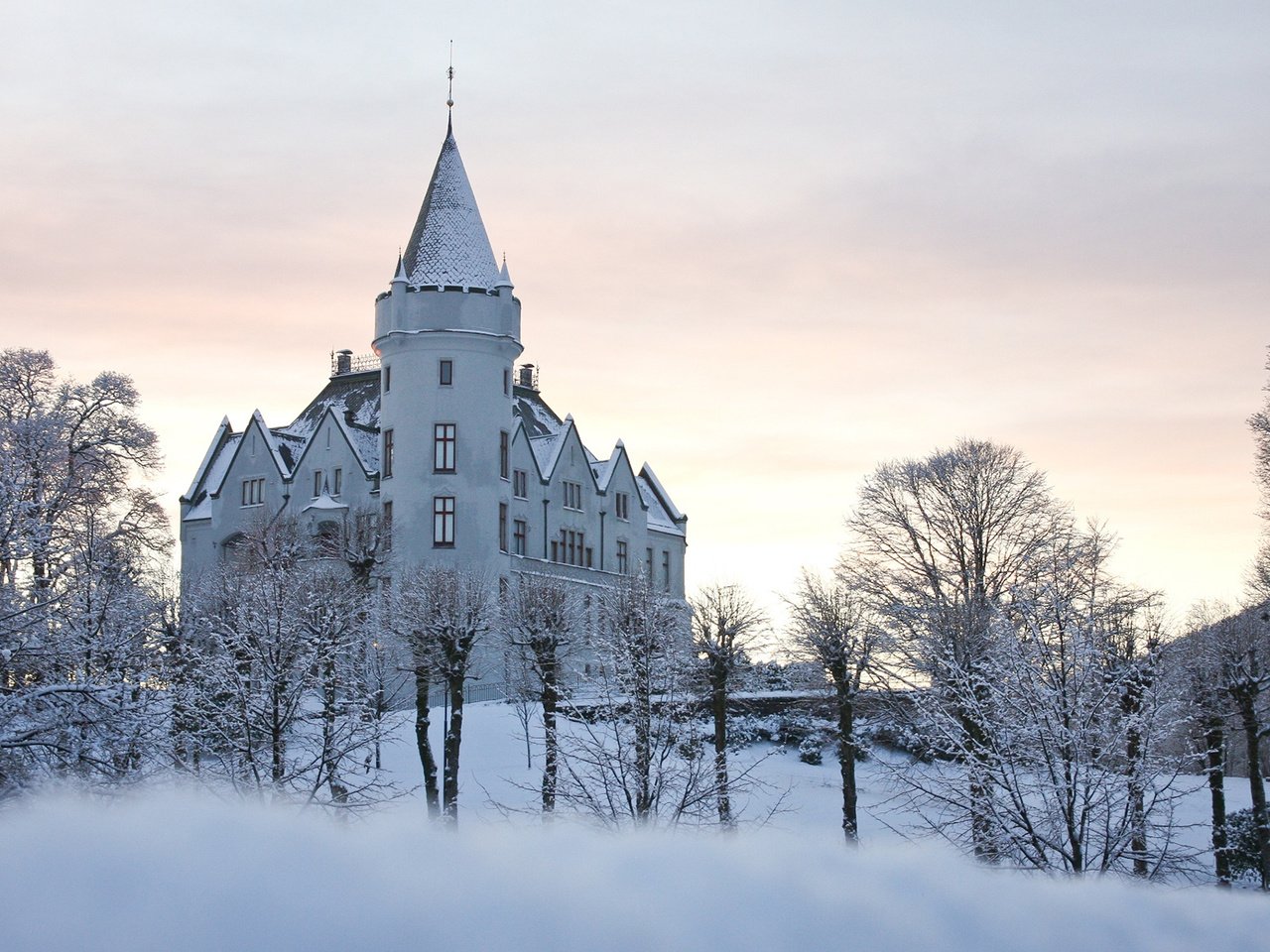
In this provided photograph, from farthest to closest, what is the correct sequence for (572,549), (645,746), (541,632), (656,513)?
(656,513) < (572,549) < (541,632) < (645,746)

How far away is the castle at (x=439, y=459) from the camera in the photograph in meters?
74.8

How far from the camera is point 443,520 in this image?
2945 inches

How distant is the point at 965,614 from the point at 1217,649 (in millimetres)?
8735

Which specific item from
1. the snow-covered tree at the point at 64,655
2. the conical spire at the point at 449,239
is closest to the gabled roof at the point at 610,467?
the conical spire at the point at 449,239

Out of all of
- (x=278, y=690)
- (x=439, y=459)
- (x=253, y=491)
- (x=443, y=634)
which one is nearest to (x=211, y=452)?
(x=253, y=491)

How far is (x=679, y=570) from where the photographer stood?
307ft

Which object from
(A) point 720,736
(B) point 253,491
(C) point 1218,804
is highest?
(B) point 253,491

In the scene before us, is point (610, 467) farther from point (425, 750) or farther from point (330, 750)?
point (330, 750)

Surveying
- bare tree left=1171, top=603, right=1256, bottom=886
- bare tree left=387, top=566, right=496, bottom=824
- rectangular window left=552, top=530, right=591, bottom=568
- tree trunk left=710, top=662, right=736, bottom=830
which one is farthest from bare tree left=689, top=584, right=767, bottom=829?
rectangular window left=552, top=530, right=591, bottom=568

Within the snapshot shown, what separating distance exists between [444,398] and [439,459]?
332cm

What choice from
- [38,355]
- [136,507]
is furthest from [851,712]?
[38,355]

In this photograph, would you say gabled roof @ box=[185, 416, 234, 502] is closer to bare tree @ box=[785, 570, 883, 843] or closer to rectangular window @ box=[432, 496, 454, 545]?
rectangular window @ box=[432, 496, 454, 545]

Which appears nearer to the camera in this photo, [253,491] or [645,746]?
[645,746]

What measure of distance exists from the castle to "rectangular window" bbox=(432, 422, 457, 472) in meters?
0.05
